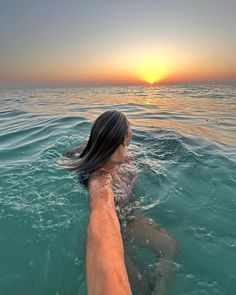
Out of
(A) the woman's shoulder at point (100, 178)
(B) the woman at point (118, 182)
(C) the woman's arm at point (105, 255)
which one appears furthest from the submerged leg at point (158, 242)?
(C) the woman's arm at point (105, 255)

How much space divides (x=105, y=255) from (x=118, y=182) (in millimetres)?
1923

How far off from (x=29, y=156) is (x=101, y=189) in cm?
361

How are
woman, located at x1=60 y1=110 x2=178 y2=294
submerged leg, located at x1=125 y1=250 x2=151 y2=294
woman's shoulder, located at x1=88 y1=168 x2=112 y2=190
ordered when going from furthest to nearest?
1. woman's shoulder, located at x1=88 y1=168 x2=112 y2=190
2. woman, located at x1=60 y1=110 x2=178 y2=294
3. submerged leg, located at x1=125 y1=250 x2=151 y2=294

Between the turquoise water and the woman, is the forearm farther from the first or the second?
the turquoise water

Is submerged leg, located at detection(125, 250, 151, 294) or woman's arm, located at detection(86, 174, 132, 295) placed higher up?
woman's arm, located at detection(86, 174, 132, 295)

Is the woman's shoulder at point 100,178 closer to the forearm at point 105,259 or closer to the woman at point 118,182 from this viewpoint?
the woman at point 118,182

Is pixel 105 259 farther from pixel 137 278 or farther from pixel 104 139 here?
pixel 104 139

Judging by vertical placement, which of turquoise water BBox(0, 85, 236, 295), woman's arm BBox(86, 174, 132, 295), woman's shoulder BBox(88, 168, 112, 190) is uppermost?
woman's arm BBox(86, 174, 132, 295)

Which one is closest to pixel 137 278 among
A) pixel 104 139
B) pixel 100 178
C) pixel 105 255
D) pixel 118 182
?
pixel 105 255

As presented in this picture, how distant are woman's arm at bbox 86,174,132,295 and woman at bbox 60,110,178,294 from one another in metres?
0.35

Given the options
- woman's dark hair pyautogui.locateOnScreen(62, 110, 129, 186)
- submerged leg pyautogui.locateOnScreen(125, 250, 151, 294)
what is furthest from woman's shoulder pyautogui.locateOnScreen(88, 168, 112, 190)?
submerged leg pyautogui.locateOnScreen(125, 250, 151, 294)

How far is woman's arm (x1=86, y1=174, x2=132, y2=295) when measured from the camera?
1.53 metres

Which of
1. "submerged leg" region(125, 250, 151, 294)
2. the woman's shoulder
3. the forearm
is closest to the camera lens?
the forearm

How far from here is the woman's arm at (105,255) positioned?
153 cm
